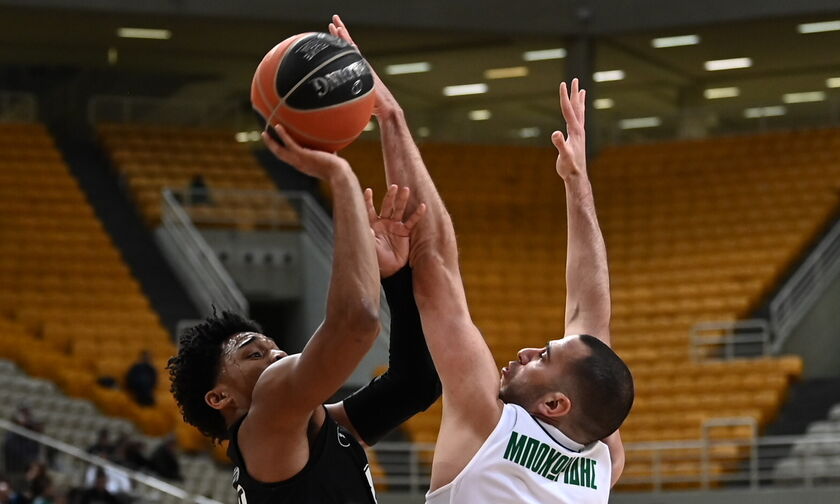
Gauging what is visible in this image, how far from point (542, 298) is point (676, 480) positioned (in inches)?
195

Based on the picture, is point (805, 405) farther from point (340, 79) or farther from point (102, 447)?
point (340, 79)

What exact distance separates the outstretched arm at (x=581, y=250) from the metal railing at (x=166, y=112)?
61.0ft

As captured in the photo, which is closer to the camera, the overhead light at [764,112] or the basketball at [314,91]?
the basketball at [314,91]

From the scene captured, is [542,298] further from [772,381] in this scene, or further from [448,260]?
[448,260]

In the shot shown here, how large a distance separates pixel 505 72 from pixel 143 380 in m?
10.0

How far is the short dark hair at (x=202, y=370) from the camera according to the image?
3789 millimetres

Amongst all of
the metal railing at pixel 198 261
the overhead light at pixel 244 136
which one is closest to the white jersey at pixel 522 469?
the metal railing at pixel 198 261

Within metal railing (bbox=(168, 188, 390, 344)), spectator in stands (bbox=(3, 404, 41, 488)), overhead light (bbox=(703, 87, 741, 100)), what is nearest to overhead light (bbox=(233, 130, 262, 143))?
metal railing (bbox=(168, 188, 390, 344))

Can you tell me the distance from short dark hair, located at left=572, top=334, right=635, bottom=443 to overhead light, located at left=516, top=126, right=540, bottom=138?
21723 millimetres

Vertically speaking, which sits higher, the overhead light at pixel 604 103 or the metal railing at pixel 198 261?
the metal railing at pixel 198 261

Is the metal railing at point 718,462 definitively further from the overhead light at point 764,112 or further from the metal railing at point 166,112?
the overhead light at point 764,112

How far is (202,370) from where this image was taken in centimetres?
379

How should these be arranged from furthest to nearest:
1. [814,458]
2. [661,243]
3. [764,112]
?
[764,112] < [661,243] < [814,458]

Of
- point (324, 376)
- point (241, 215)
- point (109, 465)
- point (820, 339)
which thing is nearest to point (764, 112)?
point (820, 339)
